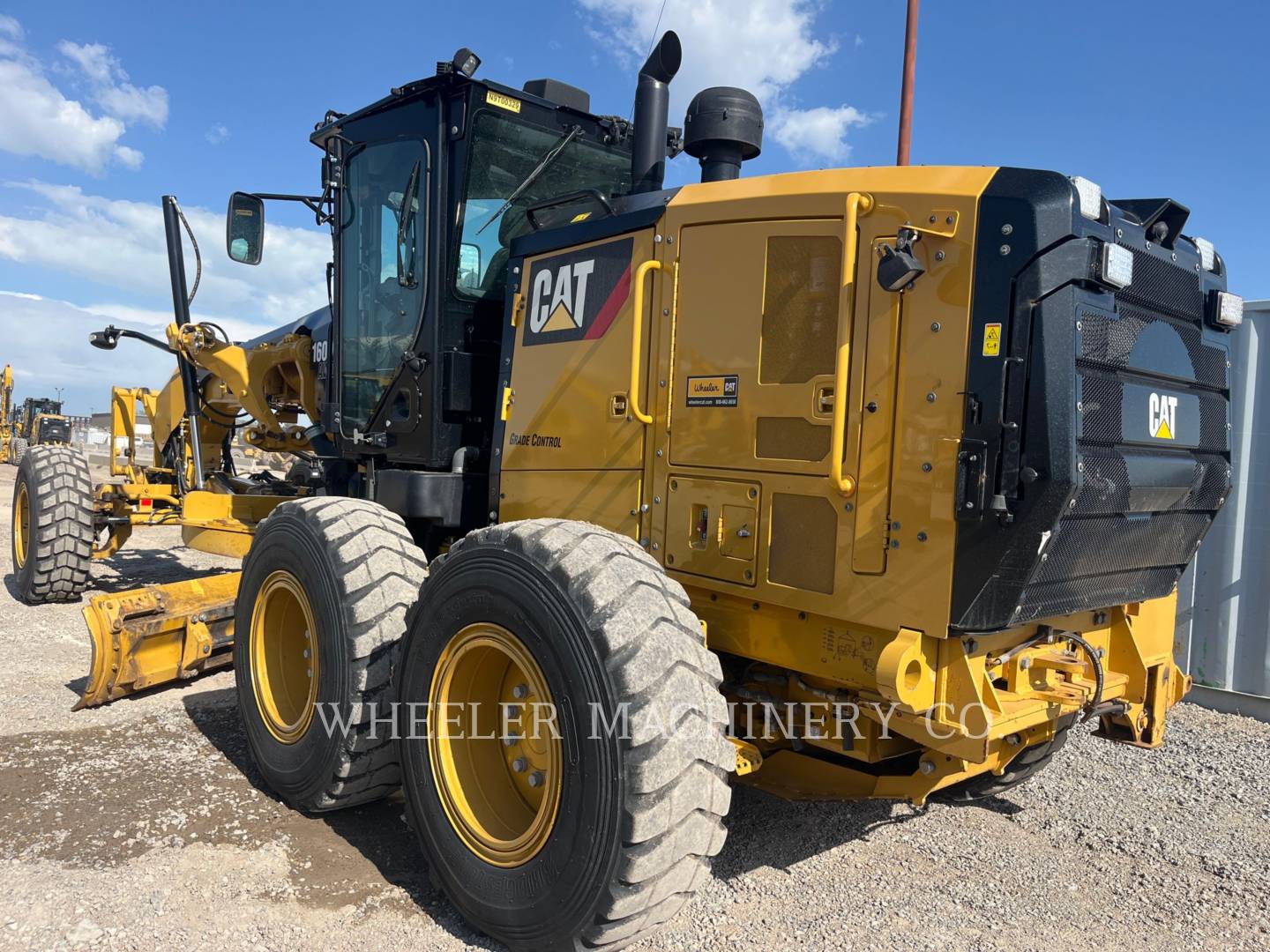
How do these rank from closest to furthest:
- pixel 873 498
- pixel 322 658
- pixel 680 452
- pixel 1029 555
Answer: pixel 1029 555 → pixel 873 498 → pixel 680 452 → pixel 322 658

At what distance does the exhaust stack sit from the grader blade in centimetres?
320

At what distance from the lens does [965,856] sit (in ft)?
12.4

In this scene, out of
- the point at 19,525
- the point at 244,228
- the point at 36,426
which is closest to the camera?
the point at 244,228

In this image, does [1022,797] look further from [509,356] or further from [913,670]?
[509,356]

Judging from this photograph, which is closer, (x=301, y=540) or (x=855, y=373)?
(x=855, y=373)

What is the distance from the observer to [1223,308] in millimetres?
3164

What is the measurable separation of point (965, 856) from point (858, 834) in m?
0.43

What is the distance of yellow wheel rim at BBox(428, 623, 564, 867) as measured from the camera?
3.11m

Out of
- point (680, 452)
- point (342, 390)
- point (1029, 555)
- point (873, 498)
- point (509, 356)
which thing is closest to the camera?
point (1029, 555)

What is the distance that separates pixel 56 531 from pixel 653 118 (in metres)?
6.68

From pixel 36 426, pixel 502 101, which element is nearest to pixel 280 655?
pixel 502 101

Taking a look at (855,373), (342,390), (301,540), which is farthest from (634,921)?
(342,390)

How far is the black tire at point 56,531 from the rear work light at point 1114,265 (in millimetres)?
8262

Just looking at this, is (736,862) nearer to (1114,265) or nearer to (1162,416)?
(1162,416)
